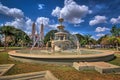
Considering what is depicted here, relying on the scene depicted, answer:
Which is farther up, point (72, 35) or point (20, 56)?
point (72, 35)

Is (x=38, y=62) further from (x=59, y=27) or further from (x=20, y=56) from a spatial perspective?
(x=59, y=27)

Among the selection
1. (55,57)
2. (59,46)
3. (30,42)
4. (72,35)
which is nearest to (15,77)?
(55,57)

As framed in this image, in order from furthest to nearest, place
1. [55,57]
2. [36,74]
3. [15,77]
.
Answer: [55,57]
[36,74]
[15,77]

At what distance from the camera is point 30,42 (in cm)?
8800

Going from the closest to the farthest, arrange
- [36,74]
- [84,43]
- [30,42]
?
1. [36,74]
2. [84,43]
3. [30,42]

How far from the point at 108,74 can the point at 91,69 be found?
134 centimetres

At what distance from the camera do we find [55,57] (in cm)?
1112

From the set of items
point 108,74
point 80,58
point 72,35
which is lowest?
point 108,74

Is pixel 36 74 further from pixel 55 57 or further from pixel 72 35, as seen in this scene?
pixel 72 35

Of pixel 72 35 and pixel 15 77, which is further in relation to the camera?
pixel 72 35

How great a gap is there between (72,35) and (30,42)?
227ft

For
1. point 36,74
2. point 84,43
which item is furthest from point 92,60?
point 84,43

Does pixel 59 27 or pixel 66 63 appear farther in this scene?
pixel 59 27

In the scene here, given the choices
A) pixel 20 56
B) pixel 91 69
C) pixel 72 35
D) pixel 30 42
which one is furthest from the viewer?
pixel 30 42
